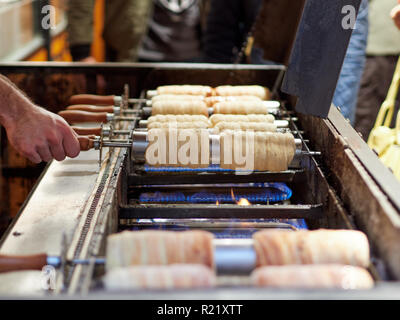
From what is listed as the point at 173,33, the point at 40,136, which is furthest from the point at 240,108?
the point at 173,33

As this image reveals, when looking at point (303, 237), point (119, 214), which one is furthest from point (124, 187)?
point (303, 237)

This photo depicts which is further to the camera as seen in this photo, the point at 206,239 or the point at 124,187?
the point at 124,187

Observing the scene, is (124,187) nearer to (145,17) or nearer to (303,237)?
(303,237)

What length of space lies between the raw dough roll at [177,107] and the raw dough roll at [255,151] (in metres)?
0.51

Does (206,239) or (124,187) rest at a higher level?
(206,239)

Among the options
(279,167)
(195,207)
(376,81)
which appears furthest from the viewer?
(376,81)

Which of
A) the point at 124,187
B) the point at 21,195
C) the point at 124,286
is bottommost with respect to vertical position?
the point at 21,195

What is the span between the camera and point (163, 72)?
10.2 feet

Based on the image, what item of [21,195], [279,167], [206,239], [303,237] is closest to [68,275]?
[206,239]

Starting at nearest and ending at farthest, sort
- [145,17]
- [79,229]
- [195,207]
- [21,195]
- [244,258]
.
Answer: [244,258]
[79,229]
[195,207]
[21,195]
[145,17]

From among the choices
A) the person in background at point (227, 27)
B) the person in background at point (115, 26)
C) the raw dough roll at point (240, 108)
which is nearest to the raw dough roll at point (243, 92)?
the raw dough roll at point (240, 108)

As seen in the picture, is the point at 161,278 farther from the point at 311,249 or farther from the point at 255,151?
the point at 255,151

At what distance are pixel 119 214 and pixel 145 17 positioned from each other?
400 centimetres

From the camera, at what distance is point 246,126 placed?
2.20 m
